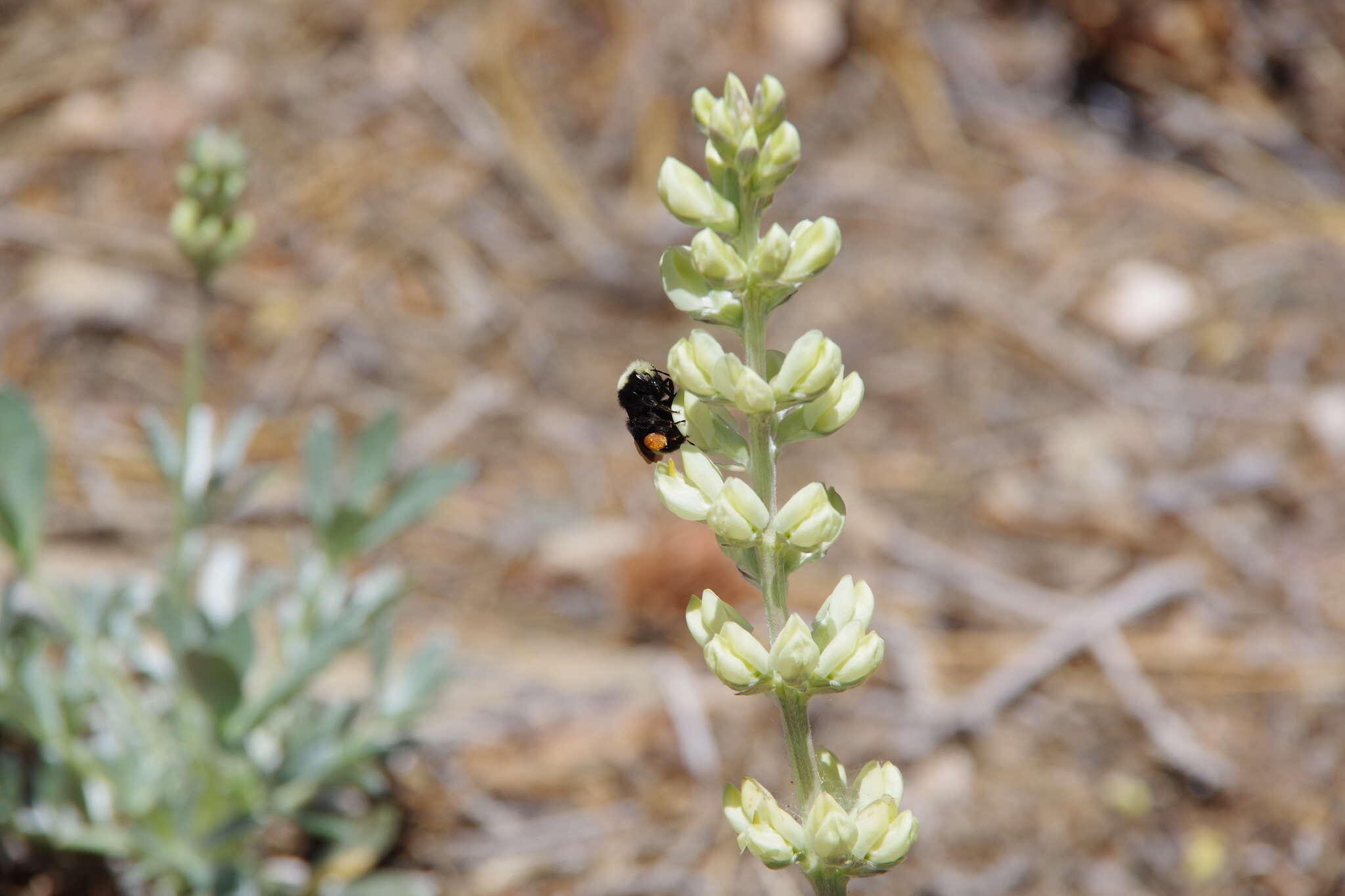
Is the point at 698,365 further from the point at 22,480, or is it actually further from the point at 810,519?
the point at 22,480

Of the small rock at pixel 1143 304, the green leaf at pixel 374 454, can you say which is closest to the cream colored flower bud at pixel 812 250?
the green leaf at pixel 374 454

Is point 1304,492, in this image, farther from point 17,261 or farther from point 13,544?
point 17,261

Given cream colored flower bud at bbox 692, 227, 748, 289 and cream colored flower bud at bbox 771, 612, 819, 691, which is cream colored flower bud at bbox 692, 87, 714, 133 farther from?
cream colored flower bud at bbox 771, 612, 819, 691

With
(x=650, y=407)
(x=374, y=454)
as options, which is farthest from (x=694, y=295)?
(x=374, y=454)

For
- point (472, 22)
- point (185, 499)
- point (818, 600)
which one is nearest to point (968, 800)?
point (818, 600)

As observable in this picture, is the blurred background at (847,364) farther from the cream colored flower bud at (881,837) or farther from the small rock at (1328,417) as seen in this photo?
the cream colored flower bud at (881,837)

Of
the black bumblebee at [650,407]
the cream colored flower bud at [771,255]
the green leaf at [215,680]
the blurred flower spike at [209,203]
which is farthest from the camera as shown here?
the blurred flower spike at [209,203]

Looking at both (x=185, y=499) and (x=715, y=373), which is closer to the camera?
(x=715, y=373)
